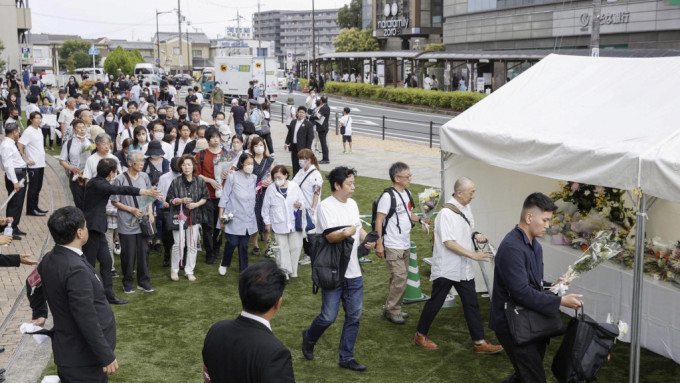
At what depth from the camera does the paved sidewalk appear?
677cm

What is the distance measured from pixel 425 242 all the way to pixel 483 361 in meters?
4.67

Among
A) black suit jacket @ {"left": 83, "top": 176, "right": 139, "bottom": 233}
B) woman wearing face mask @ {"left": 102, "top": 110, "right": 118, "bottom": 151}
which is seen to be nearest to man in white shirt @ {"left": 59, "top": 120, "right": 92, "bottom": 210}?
black suit jacket @ {"left": 83, "top": 176, "right": 139, "bottom": 233}

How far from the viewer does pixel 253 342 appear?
3354 mm

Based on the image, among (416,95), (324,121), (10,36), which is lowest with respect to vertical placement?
(324,121)

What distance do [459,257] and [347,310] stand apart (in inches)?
48.0

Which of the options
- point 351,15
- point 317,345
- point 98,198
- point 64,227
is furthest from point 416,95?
point 351,15

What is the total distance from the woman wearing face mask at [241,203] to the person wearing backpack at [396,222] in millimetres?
2457

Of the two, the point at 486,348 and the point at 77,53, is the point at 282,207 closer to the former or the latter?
the point at 486,348

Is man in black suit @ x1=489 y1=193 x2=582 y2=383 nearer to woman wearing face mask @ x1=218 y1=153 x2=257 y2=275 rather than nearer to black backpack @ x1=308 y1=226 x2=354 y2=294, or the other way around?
black backpack @ x1=308 y1=226 x2=354 y2=294

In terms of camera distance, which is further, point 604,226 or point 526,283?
point 604,226

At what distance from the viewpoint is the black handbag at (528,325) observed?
5234 mm

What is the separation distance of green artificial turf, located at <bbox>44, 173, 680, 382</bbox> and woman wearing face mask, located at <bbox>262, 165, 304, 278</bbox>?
70 centimetres

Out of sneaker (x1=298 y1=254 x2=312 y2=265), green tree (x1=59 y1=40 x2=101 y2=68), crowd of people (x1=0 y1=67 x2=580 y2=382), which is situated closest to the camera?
crowd of people (x1=0 y1=67 x2=580 y2=382)

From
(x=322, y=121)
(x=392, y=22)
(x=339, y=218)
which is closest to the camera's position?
(x=339, y=218)
